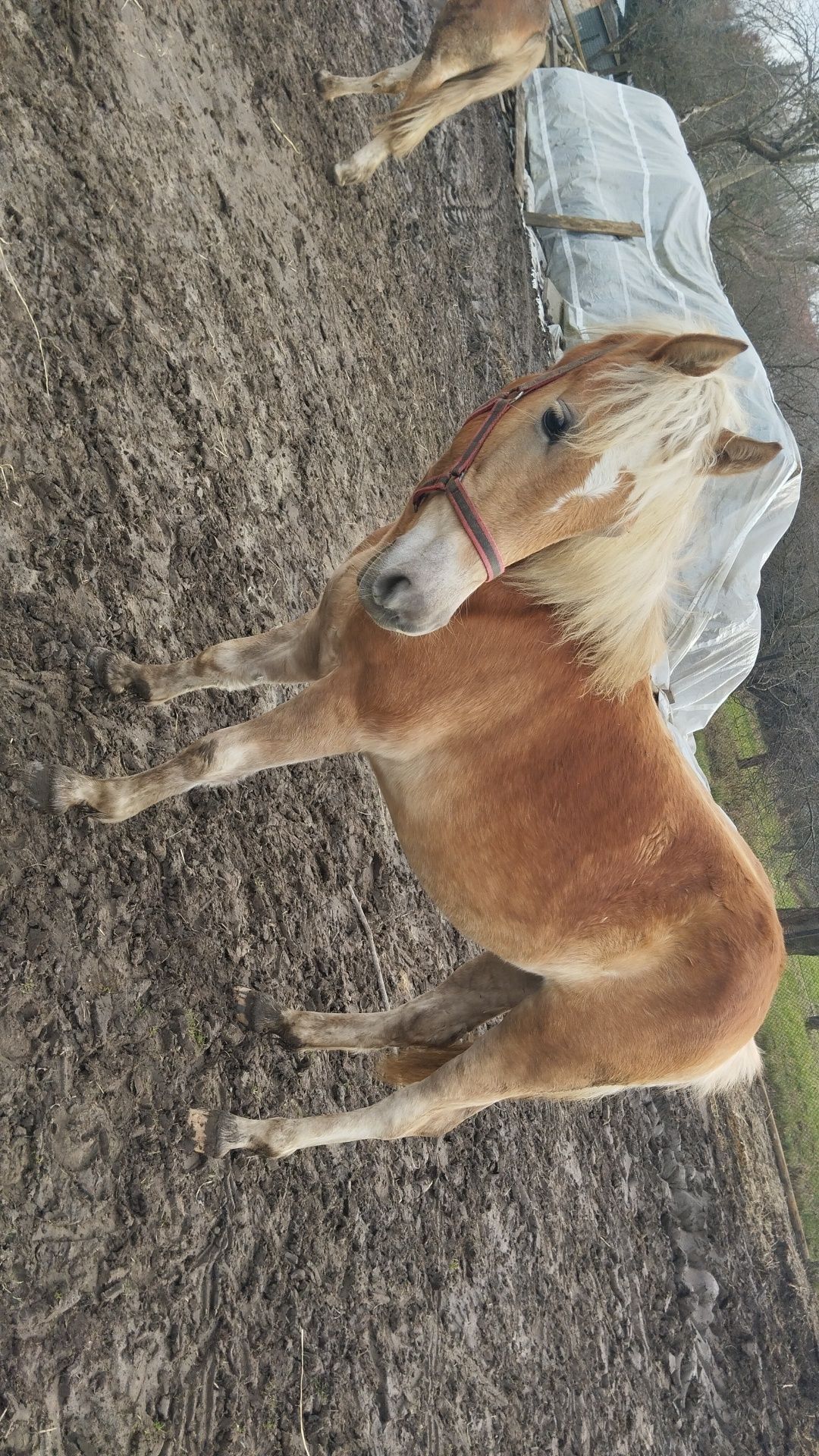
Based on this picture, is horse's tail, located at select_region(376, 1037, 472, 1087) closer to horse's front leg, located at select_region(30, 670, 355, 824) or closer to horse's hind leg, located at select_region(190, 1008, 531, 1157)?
horse's hind leg, located at select_region(190, 1008, 531, 1157)

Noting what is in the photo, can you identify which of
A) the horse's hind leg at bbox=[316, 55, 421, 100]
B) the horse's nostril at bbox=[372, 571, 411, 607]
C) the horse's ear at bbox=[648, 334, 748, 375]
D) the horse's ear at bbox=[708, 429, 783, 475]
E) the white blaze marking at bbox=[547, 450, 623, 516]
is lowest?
the horse's ear at bbox=[708, 429, 783, 475]

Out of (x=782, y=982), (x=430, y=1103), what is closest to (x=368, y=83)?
(x=430, y=1103)

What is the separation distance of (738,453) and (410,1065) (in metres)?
2.07

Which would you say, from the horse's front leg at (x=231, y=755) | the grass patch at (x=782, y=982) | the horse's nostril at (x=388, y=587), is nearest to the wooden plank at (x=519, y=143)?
the grass patch at (x=782, y=982)

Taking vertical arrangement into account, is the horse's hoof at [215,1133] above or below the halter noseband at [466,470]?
below

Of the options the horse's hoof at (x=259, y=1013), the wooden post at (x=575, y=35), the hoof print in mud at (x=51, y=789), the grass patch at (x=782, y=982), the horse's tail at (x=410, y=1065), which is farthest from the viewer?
the wooden post at (x=575, y=35)

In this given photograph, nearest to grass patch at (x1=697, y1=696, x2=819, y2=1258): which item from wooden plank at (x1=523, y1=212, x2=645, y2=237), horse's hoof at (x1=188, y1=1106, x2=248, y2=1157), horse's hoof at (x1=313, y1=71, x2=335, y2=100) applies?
wooden plank at (x1=523, y1=212, x2=645, y2=237)

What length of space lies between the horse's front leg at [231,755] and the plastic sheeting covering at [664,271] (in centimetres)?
451

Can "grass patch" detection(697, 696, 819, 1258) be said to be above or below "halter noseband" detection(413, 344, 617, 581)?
below

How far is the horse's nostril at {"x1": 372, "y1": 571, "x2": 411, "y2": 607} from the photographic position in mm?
1811

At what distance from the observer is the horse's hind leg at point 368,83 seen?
17.5ft

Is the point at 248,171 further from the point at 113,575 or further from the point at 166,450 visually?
the point at 113,575

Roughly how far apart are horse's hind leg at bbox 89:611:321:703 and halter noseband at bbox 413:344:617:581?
665mm

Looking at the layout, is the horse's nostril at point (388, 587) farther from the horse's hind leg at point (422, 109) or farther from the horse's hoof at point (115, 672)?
the horse's hind leg at point (422, 109)
